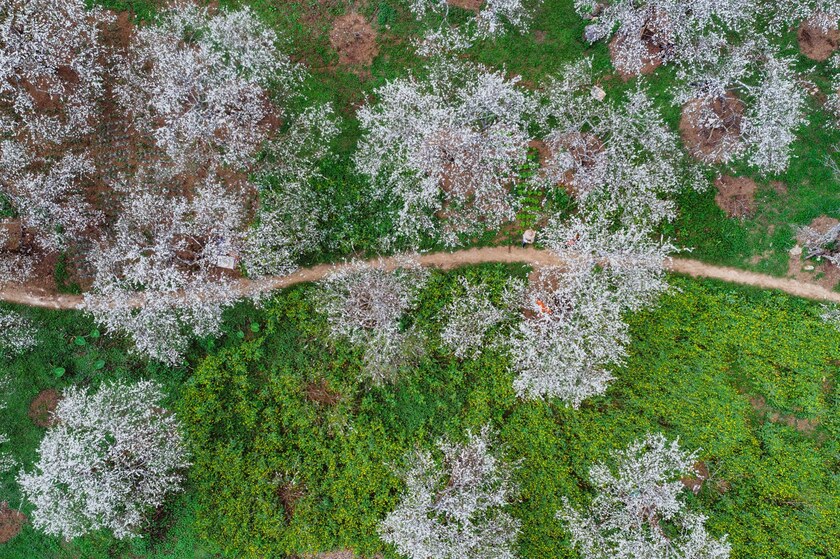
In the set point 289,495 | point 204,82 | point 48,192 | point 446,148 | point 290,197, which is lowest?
point 289,495

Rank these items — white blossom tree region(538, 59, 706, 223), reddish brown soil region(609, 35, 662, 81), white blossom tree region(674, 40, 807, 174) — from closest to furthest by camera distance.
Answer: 1. white blossom tree region(674, 40, 807, 174)
2. white blossom tree region(538, 59, 706, 223)
3. reddish brown soil region(609, 35, 662, 81)

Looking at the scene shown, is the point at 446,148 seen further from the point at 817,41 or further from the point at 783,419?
the point at 783,419

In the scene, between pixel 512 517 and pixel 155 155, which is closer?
pixel 512 517

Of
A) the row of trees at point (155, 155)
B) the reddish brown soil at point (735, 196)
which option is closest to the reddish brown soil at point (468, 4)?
the row of trees at point (155, 155)

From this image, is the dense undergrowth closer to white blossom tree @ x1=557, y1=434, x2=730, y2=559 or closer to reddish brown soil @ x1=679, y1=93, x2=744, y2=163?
white blossom tree @ x1=557, y1=434, x2=730, y2=559

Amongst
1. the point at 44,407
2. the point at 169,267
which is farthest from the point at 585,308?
the point at 44,407

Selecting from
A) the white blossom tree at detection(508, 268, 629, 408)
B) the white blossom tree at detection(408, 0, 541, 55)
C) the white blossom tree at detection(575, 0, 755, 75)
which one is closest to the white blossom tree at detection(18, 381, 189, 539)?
the white blossom tree at detection(508, 268, 629, 408)

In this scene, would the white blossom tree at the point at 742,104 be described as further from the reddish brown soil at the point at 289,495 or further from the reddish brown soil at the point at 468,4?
the reddish brown soil at the point at 289,495

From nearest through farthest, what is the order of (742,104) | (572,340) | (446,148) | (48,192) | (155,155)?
(572,340) → (446,148) → (48,192) → (742,104) → (155,155)
